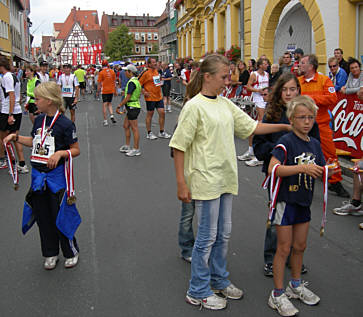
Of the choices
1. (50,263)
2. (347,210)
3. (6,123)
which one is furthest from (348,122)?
(6,123)

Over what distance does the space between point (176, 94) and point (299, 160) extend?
19888 millimetres

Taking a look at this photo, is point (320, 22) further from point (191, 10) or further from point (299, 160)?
point (191, 10)

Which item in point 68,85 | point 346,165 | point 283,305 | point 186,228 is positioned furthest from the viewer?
point 68,85

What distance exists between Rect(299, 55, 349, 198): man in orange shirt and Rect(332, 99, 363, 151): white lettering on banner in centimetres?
132

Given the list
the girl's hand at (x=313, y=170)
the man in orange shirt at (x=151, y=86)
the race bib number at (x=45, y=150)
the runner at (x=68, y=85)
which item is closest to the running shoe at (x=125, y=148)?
the man in orange shirt at (x=151, y=86)

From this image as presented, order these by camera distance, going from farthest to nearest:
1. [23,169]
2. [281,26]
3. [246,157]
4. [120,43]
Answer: [120,43]
[281,26]
[246,157]
[23,169]

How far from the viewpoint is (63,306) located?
355 centimetres

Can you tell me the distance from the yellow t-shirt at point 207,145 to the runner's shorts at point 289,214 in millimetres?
389

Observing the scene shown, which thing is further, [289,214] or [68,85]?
[68,85]

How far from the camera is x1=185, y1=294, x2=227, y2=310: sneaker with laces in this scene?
11.3ft

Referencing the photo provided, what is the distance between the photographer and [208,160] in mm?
3195

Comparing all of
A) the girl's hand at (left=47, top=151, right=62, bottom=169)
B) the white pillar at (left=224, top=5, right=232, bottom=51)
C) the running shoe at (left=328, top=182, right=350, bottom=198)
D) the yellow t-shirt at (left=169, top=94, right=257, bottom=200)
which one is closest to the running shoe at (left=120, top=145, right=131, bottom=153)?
the running shoe at (left=328, top=182, right=350, bottom=198)

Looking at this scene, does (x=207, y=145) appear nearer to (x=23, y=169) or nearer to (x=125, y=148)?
(x=23, y=169)

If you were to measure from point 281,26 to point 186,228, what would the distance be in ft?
49.5
